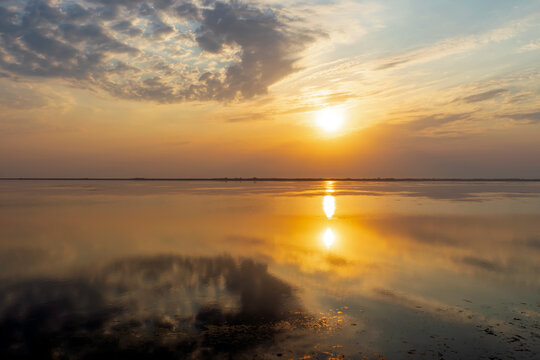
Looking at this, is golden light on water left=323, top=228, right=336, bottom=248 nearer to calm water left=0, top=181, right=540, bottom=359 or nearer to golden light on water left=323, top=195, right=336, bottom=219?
calm water left=0, top=181, right=540, bottom=359

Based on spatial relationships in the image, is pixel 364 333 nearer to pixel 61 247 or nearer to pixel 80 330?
pixel 80 330

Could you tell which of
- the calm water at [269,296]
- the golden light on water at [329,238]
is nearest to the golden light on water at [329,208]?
the golden light on water at [329,238]

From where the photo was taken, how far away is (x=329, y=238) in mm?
23562

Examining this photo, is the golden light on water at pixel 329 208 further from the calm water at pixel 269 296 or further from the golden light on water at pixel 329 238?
the calm water at pixel 269 296

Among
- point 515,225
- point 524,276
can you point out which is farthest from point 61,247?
point 515,225

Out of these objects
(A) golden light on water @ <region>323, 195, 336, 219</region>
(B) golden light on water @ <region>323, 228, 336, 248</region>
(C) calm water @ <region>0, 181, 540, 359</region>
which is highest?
(C) calm water @ <region>0, 181, 540, 359</region>

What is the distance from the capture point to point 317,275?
48.1 feet

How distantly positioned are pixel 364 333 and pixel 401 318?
1631mm

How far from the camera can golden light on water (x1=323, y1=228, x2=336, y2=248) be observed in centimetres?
2184

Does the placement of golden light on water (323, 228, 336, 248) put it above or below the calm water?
below

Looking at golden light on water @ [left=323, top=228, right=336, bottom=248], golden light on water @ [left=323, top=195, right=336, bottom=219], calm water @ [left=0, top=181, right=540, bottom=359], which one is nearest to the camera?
calm water @ [left=0, top=181, right=540, bottom=359]

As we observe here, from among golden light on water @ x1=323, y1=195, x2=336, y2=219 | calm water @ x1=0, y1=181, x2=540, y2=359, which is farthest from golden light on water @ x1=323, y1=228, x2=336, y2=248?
golden light on water @ x1=323, y1=195, x2=336, y2=219

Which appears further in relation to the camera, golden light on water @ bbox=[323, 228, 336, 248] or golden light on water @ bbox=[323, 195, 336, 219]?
golden light on water @ bbox=[323, 195, 336, 219]

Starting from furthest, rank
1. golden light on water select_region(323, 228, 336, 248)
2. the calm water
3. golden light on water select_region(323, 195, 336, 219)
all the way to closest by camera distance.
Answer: golden light on water select_region(323, 195, 336, 219) → golden light on water select_region(323, 228, 336, 248) → the calm water
